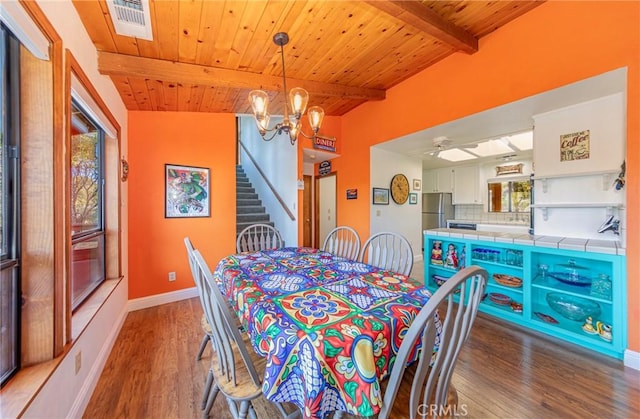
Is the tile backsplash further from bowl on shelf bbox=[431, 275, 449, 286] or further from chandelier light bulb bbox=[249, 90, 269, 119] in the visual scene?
chandelier light bulb bbox=[249, 90, 269, 119]

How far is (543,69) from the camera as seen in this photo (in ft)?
6.91

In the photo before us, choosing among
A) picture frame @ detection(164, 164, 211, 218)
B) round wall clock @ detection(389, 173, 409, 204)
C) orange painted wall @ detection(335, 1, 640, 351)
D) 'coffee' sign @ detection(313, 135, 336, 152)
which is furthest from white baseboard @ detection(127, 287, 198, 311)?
orange painted wall @ detection(335, 1, 640, 351)

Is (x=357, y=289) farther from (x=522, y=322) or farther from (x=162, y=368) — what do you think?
(x=522, y=322)

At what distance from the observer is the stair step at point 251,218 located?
464cm

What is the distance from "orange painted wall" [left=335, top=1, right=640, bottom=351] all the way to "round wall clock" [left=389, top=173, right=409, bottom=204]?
1.09m

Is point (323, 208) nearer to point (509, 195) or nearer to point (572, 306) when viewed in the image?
point (509, 195)

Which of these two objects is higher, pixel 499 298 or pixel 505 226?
pixel 505 226

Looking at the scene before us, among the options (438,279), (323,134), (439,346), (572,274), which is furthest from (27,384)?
(323,134)

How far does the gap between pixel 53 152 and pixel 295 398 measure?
162 cm

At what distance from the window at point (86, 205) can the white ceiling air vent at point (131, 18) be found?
66 centimetres

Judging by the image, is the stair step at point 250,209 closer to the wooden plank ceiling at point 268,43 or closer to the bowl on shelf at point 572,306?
the wooden plank ceiling at point 268,43

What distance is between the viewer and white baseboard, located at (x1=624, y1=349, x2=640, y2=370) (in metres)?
1.74

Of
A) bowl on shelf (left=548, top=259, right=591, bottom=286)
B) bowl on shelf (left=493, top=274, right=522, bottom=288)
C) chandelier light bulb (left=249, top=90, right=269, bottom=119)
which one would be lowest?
bowl on shelf (left=493, top=274, right=522, bottom=288)

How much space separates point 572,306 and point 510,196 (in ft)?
11.3
